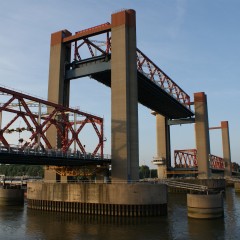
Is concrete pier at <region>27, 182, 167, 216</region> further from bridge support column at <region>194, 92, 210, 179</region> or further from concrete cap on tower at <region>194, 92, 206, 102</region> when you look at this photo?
concrete cap on tower at <region>194, 92, 206, 102</region>

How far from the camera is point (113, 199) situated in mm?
46094

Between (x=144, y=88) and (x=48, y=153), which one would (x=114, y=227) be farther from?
(x=144, y=88)

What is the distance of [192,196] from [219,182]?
5414cm

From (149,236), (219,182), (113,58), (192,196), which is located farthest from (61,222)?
(219,182)

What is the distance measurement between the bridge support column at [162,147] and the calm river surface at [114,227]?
59112 mm

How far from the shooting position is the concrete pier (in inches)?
1791

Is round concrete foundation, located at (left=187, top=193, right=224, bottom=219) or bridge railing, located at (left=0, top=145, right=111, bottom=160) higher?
bridge railing, located at (left=0, top=145, right=111, bottom=160)

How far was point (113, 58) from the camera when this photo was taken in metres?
56.8

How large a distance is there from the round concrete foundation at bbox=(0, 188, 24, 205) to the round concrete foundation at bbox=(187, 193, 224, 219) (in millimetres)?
36710

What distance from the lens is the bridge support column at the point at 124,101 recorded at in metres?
53.5

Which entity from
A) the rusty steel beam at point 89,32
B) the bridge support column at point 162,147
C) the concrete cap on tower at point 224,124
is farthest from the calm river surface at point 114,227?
the concrete cap on tower at point 224,124

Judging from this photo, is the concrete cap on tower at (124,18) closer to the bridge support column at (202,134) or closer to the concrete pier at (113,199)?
the concrete pier at (113,199)

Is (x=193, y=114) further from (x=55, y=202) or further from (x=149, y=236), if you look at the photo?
(x=149, y=236)

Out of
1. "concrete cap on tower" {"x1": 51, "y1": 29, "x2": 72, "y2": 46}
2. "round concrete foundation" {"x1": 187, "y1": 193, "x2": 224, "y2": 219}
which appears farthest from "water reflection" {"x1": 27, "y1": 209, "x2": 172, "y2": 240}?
"concrete cap on tower" {"x1": 51, "y1": 29, "x2": 72, "y2": 46}
